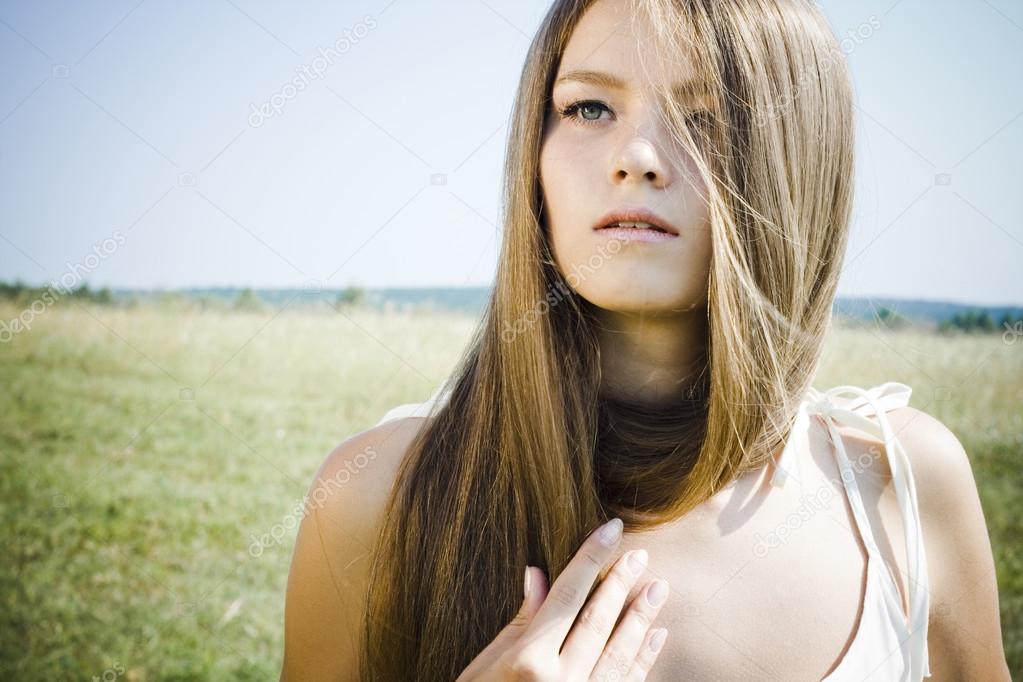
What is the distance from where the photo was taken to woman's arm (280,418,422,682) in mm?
1563

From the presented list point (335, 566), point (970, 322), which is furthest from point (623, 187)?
point (970, 322)

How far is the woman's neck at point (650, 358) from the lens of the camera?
1.64 m

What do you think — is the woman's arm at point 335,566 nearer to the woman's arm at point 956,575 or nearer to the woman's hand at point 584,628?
the woman's hand at point 584,628

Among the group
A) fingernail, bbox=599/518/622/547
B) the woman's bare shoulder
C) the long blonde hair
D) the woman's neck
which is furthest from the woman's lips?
the woman's bare shoulder

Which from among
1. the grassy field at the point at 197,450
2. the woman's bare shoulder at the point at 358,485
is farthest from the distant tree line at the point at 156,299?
the woman's bare shoulder at the point at 358,485

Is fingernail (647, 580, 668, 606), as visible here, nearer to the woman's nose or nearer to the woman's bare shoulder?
the woman's bare shoulder

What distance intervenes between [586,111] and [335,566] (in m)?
1.27

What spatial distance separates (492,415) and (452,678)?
2.02ft

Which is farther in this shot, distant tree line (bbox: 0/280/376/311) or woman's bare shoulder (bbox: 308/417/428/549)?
distant tree line (bbox: 0/280/376/311)

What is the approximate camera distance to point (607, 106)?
1.50 metres

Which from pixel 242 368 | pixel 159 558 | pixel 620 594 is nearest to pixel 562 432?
pixel 620 594

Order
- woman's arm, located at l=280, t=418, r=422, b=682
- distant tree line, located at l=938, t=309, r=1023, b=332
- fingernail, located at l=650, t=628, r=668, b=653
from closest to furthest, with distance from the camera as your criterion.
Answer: fingernail, located at l=650, t=628, r=668, b=653 < woman's arm, located at l=280, t=418, r=422, b=682 < distant tree line, located at l=938, t=309, r=1023, b=332

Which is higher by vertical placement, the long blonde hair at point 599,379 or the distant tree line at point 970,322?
the long blonde hair at point 599,379

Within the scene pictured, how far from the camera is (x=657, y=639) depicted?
1351 mm
